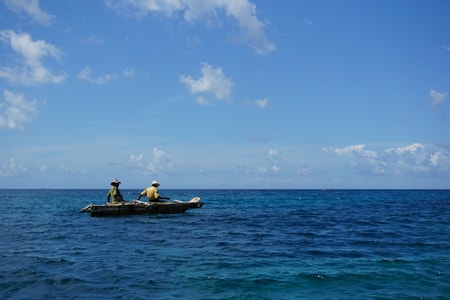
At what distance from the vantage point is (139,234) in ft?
61.2

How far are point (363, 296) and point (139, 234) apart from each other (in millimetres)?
11924

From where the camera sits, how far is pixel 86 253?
14.0 metres

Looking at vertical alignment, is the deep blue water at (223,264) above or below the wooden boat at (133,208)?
below

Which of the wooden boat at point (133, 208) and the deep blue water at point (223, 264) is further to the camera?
the wooden boat at point (133, 208)

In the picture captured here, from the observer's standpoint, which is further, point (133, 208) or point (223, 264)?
point (133, 208)

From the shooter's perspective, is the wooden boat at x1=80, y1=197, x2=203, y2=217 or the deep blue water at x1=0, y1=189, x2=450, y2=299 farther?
the wooden boat at x1=80, y1=197, x2=203, y2=217

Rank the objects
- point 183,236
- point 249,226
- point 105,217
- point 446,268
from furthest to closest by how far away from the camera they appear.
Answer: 1. point 105,217
2. point 249,226
3. point 183,236
4. point 446,268

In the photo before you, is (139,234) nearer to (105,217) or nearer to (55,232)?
(55,232)

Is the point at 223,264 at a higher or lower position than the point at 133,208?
lower

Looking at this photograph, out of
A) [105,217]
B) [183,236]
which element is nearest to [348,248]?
[183,236]

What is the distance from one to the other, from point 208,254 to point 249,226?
30.6 ft

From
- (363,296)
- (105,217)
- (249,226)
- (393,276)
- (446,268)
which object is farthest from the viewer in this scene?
(105,217)

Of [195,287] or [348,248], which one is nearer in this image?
[195,287]

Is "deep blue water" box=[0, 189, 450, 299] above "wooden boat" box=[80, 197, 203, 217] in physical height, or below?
below
